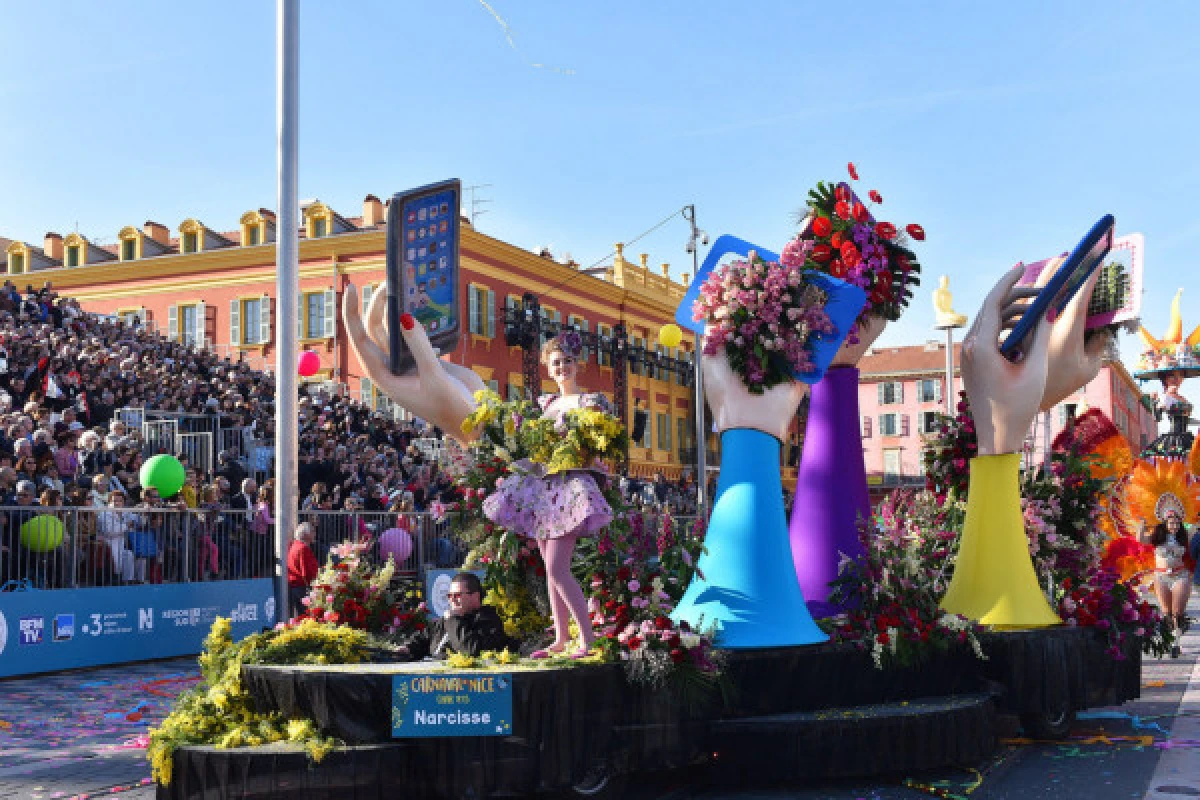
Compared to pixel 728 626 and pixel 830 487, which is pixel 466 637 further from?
pixel 830 487

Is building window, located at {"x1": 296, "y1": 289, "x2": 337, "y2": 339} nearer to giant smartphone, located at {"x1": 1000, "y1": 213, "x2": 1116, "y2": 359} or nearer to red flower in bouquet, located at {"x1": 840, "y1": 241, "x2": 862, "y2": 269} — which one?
giant smartphone, located at {"x1": 1000, "y1": 213, "x2": 1116, "y2": 359}

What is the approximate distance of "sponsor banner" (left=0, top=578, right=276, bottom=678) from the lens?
39.5 feet

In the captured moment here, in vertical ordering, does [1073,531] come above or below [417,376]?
below

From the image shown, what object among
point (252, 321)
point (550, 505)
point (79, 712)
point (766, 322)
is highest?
point (252, 321)

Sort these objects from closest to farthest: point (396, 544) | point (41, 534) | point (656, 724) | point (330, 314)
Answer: point (656, 724)
point (41, 534)
point (396, 544)
point (330, 314)

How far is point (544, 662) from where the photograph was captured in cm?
659

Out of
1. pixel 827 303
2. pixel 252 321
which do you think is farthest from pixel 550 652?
pixel 252 321

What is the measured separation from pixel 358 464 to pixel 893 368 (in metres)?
61.9

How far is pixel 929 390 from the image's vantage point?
77.2m

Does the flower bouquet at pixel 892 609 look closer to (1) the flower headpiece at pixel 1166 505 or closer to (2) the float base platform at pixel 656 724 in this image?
(2) the float base platform at pixel 656 724

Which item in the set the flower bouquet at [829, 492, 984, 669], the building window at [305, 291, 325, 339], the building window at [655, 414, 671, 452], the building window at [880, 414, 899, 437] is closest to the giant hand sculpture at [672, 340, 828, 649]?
the flower bouquet at [829, 492, 984, 669]

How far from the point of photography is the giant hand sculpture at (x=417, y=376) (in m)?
8.91

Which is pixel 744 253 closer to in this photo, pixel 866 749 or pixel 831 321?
pixel 831 321

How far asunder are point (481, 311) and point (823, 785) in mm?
35464
